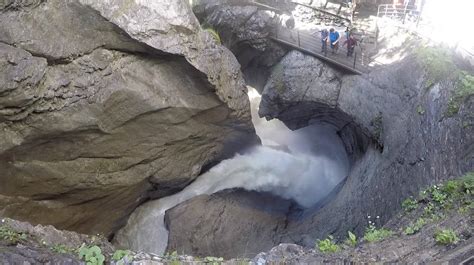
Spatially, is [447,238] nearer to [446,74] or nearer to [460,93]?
[460,93]

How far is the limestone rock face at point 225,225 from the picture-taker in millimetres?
16078

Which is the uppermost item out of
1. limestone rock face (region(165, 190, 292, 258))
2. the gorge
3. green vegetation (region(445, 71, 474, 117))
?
green vegetation (region(445, 71, 474, 117))

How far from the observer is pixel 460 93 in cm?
1067

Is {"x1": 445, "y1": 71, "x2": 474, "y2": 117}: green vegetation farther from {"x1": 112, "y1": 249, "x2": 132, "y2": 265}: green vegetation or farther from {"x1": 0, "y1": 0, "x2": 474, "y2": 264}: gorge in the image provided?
{"x1": 112, "y1": 249, "x2": 132, "y2": 265}: green vegetation

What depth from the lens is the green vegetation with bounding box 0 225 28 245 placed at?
626cm

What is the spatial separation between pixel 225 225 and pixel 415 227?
1044 cm

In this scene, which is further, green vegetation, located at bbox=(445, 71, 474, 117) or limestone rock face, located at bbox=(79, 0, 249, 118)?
limestone rock face, located at bbox=(79, 0, 249, 118)

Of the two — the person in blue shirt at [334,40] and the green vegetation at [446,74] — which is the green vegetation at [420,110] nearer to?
the green vegetation at [446,74]

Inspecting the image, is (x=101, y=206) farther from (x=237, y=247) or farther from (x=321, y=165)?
(x=321, y=165)

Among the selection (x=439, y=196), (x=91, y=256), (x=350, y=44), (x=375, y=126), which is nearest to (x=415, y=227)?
(x=439, y=196)

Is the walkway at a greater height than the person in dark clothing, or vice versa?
the person in dark clothing

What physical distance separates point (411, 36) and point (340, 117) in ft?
14.8

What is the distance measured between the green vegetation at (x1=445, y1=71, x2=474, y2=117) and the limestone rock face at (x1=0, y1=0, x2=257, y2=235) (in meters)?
8.18

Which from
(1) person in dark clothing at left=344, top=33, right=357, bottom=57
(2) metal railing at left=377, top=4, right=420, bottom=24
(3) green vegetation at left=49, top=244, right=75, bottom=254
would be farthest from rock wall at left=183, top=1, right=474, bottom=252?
(3) green vegetation at left=49, top=244, right=75, bottom=254
